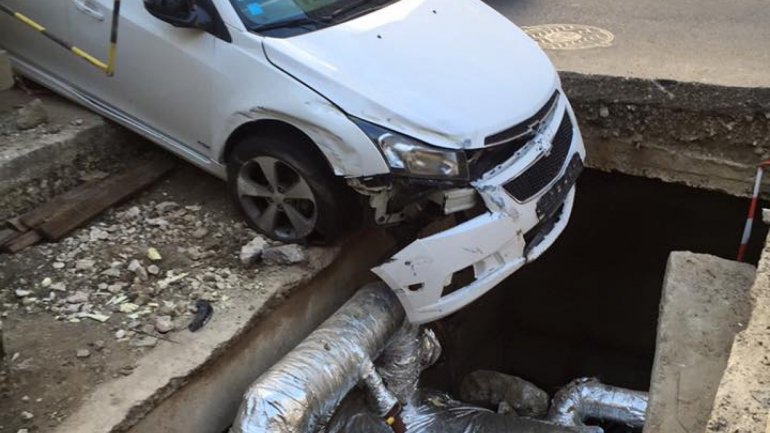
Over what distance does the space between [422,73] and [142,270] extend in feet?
6.83

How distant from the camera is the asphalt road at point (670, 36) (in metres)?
6.28

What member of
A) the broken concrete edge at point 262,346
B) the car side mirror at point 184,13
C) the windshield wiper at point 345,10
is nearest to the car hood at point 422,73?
the windshield wiper at point 345,10

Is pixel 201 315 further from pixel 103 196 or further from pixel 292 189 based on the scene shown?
pixel 103 196

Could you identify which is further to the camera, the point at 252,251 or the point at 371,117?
the point at 252,251

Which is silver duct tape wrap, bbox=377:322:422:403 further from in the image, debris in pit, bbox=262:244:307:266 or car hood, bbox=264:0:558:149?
car hood, bbox=264:0:558:149

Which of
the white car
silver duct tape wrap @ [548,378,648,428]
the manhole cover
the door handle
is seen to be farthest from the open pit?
the door handle

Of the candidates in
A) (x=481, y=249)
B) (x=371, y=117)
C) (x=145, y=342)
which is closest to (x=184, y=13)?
(x=371, y=117)

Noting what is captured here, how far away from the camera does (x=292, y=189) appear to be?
4.95 m

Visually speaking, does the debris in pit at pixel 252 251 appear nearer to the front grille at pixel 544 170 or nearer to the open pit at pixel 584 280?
the open pit at pixel 584 280

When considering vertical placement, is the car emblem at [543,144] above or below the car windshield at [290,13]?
below

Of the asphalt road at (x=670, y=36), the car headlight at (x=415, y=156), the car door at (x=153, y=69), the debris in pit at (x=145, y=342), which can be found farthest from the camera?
the asphalt road at (x=670, y=36)

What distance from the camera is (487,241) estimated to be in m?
4.46

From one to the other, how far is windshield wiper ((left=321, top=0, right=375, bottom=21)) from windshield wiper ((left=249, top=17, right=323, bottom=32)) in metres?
0.08

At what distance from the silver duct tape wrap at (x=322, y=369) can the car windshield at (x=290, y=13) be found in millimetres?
1674
